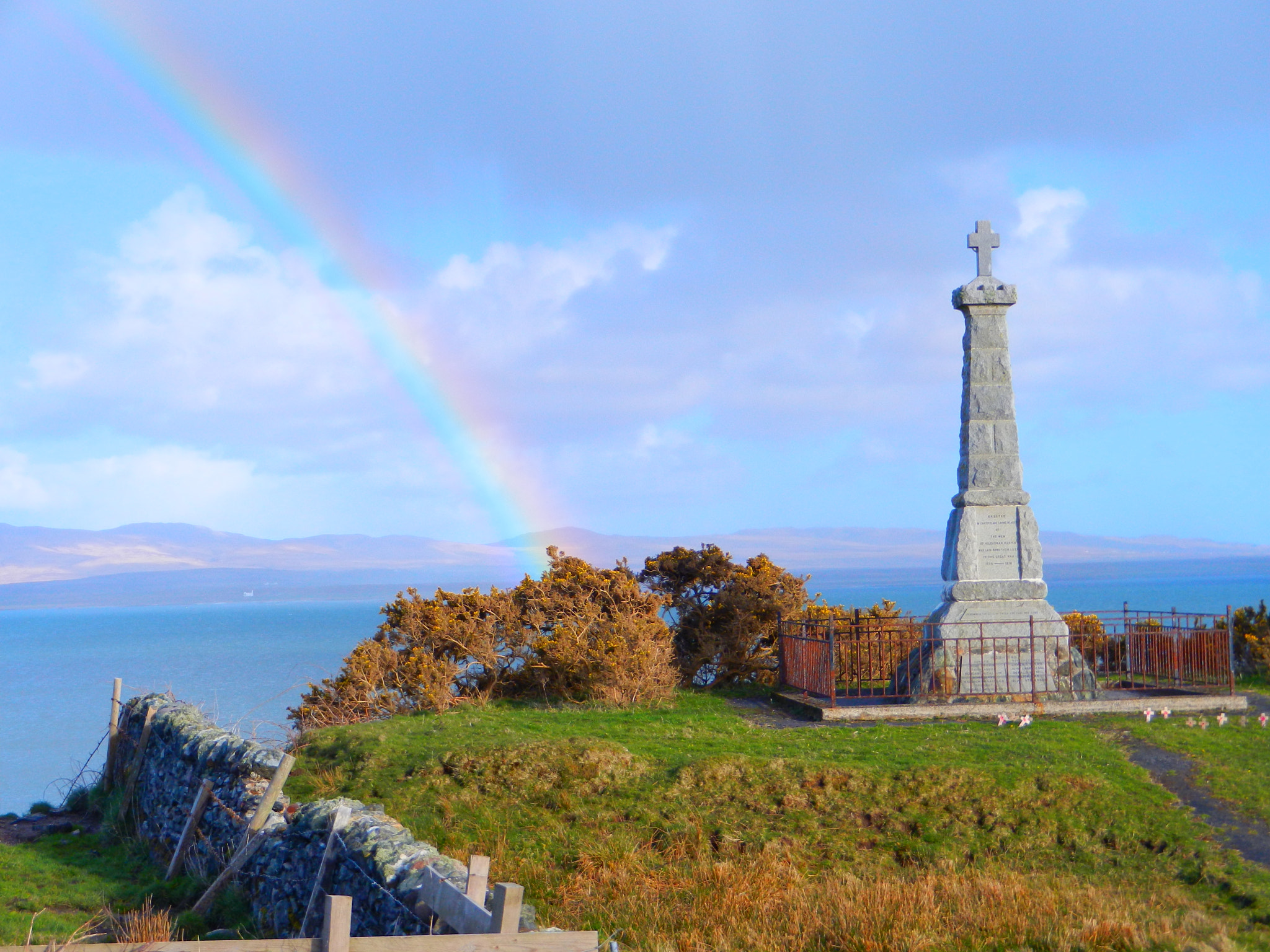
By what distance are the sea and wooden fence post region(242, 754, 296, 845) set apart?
17.1ft

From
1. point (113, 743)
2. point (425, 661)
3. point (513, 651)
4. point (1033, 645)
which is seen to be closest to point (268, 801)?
point (113, 743)

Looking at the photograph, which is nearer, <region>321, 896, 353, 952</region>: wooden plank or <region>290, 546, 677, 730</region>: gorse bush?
<region>321, 896, 353, 952</region>: wooden plank

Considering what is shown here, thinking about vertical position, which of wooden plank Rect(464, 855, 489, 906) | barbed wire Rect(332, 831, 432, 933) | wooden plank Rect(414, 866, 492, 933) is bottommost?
barbed wire Rect(332, 831, 432, 933)

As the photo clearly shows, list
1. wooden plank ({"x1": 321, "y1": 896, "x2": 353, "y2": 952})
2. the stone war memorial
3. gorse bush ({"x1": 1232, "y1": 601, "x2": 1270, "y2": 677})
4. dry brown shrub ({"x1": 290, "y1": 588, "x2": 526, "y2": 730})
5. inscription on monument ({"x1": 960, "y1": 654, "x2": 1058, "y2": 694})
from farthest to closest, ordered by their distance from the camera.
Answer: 1. gorse bush ({"x1": 1232, "y1": 601, "x2": 1270, "y2": 677})
2. dry brown shrub ({"x1": 290, "y1": 588, "x2": 526, "y2": 730})
3. inscription on monument ({"x1": 960, "y1": 654, "x2": 1058, "y2": 694})
4. the stone war memorial
5. wooden plank ({"x1": 321, "y1": 896, "x2": 353, "y2": 952})

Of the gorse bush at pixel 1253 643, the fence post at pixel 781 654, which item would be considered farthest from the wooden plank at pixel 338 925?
the gorse bush at pixel 1253 643

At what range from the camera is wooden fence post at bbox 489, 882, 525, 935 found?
18.1 feet

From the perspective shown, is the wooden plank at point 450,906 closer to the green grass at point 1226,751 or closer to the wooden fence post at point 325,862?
the wooden fence post at point 325,862

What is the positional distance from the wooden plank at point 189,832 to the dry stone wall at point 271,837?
0.11 m

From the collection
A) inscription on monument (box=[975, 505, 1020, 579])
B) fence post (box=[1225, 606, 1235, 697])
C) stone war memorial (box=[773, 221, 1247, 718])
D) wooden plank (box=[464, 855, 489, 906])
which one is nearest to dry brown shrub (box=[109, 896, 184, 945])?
wooden plank (box=[464, 855, 489, 906])

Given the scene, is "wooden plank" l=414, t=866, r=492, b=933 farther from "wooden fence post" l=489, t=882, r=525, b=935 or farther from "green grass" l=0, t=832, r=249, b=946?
"green grass" l=0, t=832, r=249, b=946

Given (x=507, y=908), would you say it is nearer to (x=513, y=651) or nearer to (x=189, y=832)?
(x=189, y=832)

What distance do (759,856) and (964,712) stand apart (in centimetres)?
771

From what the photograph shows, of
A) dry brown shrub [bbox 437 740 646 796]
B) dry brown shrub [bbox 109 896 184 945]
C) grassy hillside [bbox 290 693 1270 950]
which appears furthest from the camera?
dry brown shrub [bbox 437 740 646 796]

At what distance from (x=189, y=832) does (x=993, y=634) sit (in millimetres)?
12347
